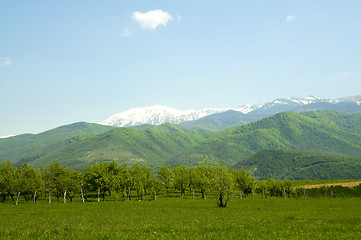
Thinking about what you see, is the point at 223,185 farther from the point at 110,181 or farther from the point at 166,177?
the point at 166,177

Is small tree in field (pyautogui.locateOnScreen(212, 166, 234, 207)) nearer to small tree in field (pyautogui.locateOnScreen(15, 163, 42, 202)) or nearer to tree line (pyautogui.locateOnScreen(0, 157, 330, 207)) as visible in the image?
tree line (pyautogui.locateOnScreen(0, 157, 330, 207))

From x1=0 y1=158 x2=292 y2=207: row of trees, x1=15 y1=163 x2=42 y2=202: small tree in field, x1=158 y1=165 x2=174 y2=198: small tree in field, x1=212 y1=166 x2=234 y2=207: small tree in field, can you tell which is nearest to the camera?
x1=212 y1=166 x2=234 y2=207: small tree in field

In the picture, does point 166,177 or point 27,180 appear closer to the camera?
point 27,180

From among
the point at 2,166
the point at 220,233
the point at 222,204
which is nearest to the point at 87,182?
the point at 2,166

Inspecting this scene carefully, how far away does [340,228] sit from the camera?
32750mm

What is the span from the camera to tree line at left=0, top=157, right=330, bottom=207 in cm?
6838

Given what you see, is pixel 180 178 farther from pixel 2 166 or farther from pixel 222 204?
pixel 2 166

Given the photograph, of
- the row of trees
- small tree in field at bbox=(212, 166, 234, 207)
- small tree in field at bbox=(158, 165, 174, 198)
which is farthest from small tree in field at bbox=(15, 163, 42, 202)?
small tree in field at bbox=(212, 166, 234, 207)

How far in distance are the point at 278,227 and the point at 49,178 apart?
8506 cm

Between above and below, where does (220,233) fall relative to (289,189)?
above

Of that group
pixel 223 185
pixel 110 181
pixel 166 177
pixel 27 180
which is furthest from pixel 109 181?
pixel 223 185

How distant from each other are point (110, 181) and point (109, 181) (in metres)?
1.03

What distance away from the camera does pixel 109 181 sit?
97438mm

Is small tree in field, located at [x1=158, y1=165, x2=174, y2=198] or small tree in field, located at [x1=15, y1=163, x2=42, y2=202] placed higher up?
small tree in field, located at [x1=15, y1=163, x2=42, y2=202]
